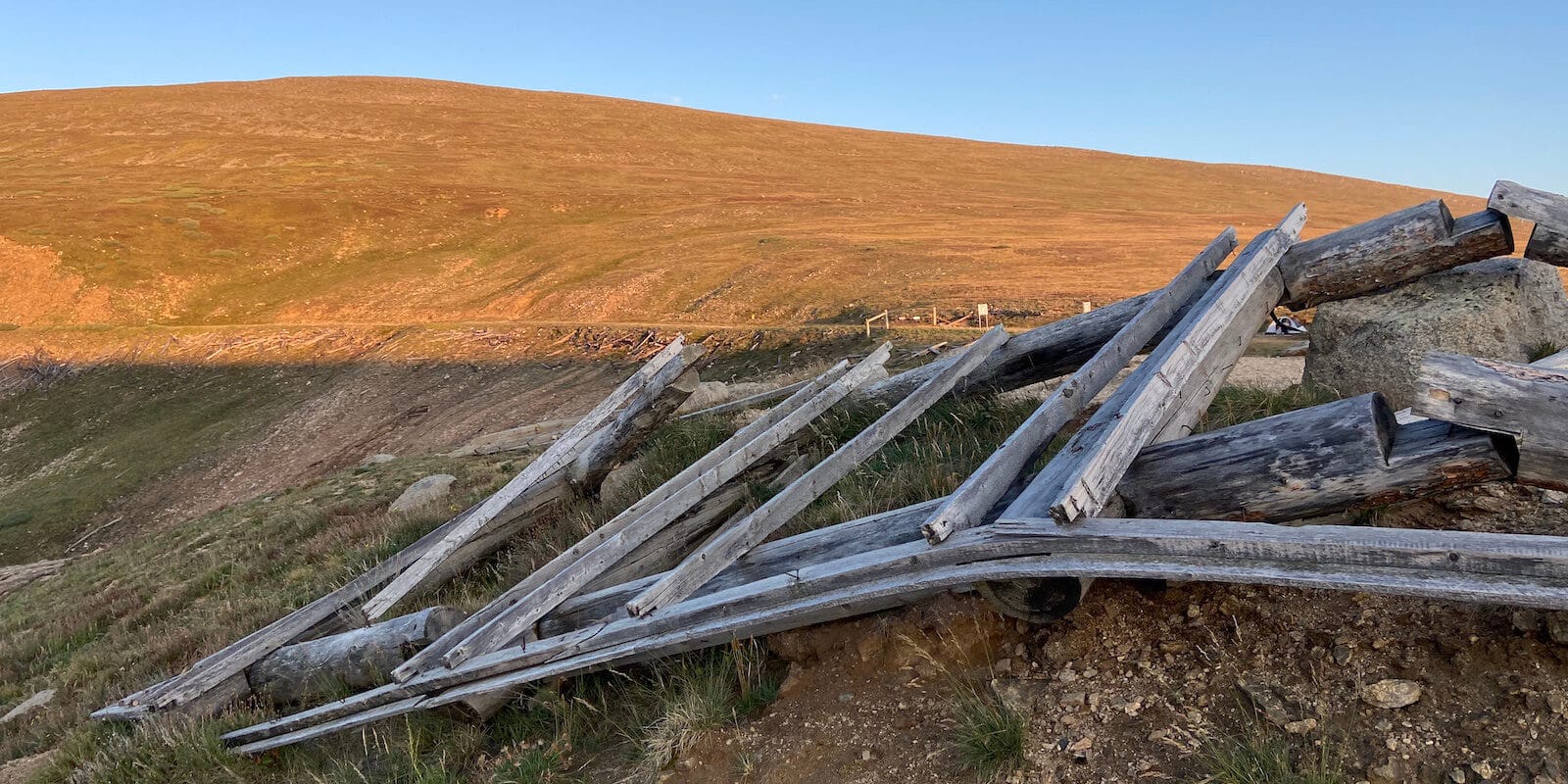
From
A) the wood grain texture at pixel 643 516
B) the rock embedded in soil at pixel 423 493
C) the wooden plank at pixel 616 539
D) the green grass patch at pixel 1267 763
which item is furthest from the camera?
the rock embedded in soil at pixel 423 493

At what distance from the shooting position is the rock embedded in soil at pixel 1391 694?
2.73 metres

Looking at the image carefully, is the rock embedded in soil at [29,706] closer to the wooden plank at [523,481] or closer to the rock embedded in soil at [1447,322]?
the wooden plank at [523,481]

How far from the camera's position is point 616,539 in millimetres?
4375

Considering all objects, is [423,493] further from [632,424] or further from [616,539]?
[616,539]

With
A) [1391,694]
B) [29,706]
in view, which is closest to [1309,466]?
[1391,694]

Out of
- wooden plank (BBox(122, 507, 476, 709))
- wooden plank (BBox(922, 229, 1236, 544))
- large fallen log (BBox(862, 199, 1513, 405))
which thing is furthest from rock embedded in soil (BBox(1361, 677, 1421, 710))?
wooden plank (BBox(122, 507, 476, 709))

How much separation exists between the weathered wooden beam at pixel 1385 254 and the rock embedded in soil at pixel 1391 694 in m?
3.07

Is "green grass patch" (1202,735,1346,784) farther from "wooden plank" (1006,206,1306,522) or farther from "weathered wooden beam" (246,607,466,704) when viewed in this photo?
"weathered wooden beam" (246,607,466,704)

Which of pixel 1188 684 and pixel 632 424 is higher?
pixel 632 424

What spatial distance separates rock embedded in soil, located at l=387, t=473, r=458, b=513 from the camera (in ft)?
32.0

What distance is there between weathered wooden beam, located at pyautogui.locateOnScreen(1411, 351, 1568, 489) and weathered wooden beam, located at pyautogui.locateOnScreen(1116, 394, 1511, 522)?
0.58 ft

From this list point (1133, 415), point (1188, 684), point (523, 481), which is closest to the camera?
point (1188, 684)

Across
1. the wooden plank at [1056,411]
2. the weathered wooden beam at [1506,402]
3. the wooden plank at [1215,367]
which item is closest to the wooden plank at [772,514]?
the wooden plank at [1056,411]

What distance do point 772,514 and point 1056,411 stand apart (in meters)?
1.43
